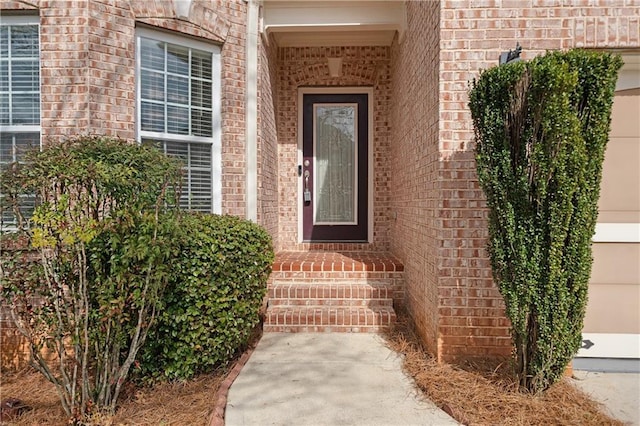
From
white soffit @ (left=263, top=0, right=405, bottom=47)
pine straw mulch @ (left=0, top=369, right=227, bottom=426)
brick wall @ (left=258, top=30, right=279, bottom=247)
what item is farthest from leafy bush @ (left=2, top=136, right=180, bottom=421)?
white soffit @ (left=263, top=0, right=405, bottom=47)

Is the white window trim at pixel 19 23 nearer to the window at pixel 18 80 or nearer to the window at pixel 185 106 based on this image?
the window at pixel 18 80

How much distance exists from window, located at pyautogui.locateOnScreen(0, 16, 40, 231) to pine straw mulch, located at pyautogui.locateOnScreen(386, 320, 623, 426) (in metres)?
4.01

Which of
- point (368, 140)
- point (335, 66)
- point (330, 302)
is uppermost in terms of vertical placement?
point (335, 66)

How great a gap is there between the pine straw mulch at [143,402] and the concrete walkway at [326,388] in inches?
9.2

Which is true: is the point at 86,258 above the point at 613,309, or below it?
above

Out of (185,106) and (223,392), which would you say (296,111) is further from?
(223,392)

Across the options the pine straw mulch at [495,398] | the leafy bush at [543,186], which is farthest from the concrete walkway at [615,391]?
the leafy bush at [543,186]

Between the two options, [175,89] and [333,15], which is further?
[333,15]

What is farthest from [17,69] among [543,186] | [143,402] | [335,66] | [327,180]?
[543,186]

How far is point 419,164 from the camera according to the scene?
3701 millimetres

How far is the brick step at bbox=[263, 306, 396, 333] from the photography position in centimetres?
390

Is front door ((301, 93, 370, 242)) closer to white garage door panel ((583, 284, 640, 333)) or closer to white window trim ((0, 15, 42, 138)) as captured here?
white garage door panel ((583, 284, 640, 333))

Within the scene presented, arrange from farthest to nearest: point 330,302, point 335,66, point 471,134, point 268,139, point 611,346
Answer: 1. point 335,66
2. point 268,139
3. point 330,302
4. point 611,346
5. point 471,134

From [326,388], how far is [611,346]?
2.42 metres
